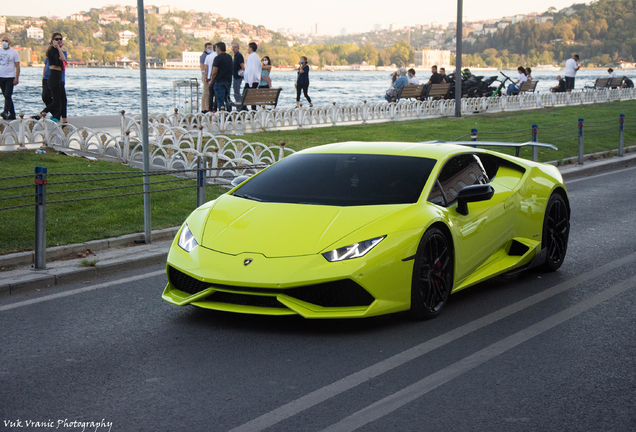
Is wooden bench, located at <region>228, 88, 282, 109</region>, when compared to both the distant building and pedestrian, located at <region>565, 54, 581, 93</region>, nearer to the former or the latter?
pedestrian, located at <region>565, 54, 581, 93</region>

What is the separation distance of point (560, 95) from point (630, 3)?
137m

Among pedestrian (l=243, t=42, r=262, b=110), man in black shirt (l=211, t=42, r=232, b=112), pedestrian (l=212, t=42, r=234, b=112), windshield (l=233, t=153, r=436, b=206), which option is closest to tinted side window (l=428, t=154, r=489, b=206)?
windshield (l=233, t=153, r=436, b=206)

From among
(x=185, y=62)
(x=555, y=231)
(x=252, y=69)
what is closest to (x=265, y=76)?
(x=252, y=69)

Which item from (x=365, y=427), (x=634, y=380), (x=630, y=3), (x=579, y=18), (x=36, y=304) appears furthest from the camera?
(x=579, y=18)

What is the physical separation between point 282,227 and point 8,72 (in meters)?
15.1

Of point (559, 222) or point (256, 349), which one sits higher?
point (559, 222)

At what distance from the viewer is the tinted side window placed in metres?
6.02

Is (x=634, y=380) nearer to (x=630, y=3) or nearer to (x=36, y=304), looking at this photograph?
(x=36, y=304)

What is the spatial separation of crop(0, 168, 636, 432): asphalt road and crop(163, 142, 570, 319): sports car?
275 mm

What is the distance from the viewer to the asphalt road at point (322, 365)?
385 cm

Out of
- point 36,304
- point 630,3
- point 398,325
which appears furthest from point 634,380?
point 630,3

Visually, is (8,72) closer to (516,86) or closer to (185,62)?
(516,86)

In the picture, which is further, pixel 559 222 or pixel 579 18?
pixel 579 18

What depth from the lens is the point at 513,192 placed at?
6773mm
